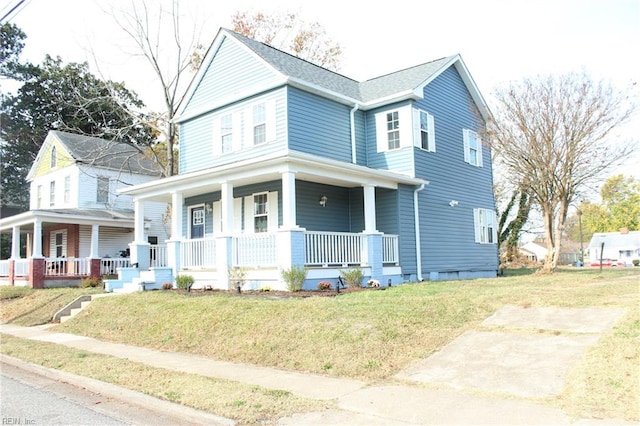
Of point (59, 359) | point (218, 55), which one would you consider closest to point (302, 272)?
point (59, 359)

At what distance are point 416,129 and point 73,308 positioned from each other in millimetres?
12331

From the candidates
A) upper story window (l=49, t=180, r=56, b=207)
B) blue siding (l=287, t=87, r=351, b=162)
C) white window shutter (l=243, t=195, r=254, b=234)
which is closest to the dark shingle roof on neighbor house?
upper story window (l=49, t=180, r=56, b=207)

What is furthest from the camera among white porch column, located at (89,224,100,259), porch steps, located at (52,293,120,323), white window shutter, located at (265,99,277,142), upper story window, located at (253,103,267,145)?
white porch column, located at (89,224,100,259)

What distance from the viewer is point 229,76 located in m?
18.3

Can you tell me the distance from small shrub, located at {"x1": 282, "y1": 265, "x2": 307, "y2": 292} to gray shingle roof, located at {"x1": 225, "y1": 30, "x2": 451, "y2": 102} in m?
6.73

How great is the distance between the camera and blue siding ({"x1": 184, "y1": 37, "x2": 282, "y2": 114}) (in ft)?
56.5

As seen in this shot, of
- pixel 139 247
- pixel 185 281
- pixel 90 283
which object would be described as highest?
pixel 139 247

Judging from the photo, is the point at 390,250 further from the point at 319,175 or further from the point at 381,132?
the point at 381,132

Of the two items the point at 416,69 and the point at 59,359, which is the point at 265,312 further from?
the point at 416,69

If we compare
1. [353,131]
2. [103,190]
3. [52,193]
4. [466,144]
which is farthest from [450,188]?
[52,193]

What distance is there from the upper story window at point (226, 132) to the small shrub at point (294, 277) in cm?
652

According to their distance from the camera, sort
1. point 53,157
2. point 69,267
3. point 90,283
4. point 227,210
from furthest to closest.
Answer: point 53,157
point 69,267
point 90,283
point 227,210

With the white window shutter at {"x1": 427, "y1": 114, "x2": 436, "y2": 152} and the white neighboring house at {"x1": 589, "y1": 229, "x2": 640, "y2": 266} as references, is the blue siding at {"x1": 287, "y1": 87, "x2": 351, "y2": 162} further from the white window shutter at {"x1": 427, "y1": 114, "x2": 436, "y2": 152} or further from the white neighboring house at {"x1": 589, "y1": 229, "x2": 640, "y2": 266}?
the white neighboring house at {"x1": 589, "y1": 229, "x2": 640, "y2": 266}

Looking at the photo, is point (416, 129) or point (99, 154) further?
point (99, 154)
